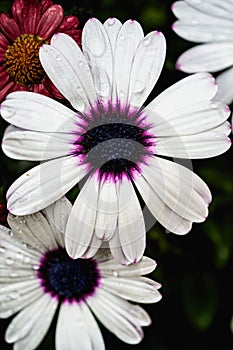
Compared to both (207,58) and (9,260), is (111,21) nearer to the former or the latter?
(207,58)

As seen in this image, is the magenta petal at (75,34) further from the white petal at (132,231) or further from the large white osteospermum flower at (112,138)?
the white petal at (132,231)

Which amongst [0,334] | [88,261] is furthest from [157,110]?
[0,334]

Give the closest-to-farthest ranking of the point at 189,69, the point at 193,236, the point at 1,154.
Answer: the point at 189,69, the point at 1,154, the point at 193,236

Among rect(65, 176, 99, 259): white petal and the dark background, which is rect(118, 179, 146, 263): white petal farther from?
the dark background

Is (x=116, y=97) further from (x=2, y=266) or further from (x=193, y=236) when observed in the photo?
(x=193, y=236)

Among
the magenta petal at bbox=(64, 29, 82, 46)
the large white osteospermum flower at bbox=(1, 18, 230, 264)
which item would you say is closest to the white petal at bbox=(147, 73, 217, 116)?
the large white osteospermum flower at bbox=(1, 18, 230, 264)

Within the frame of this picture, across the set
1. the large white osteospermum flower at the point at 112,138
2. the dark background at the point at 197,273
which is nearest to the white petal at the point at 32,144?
the large white osteospermum flower at the point at 112,138

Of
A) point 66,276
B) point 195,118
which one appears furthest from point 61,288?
point 195,118
